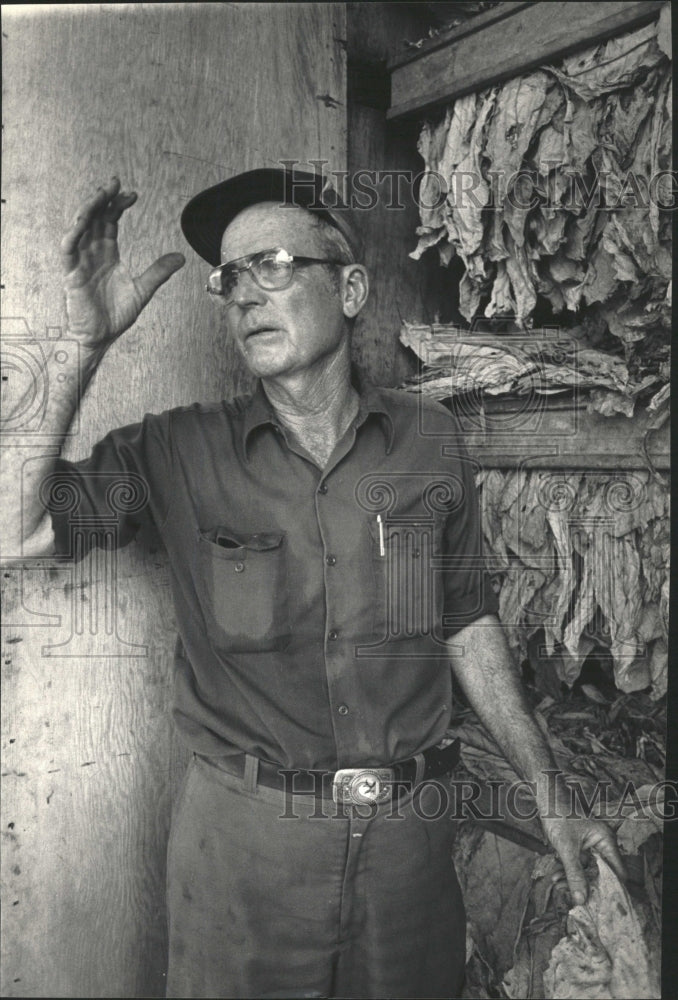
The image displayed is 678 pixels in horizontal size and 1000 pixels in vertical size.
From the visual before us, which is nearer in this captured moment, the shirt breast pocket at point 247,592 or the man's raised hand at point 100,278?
the man's raised hand at point 100,278

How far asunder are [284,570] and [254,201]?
722 millimetres

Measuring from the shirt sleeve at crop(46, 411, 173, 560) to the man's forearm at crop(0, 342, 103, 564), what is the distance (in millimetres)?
33

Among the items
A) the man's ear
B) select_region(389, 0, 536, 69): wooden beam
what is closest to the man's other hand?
the man's ear

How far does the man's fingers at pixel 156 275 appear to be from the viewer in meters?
1.56

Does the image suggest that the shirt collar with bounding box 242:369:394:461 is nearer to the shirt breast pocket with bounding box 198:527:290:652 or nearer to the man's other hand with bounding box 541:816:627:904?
the shirt breast pocket with bounding box 198:527:290:652

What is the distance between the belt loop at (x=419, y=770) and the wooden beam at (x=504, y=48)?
1467 millimetres

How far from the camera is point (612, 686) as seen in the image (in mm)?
2146

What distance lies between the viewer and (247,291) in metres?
1.65

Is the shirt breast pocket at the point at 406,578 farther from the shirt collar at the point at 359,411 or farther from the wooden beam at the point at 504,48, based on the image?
the wooden beam at the point at 504,48

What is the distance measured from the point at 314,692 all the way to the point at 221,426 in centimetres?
55

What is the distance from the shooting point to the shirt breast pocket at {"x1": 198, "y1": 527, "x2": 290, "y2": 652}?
163 cm

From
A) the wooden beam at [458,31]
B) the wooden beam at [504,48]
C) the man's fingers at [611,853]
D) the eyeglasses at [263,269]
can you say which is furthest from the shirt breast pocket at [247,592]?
the wooden beam at [458,31]

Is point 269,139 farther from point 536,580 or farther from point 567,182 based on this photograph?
point 536,580

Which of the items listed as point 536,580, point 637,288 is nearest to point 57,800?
point 536,580
